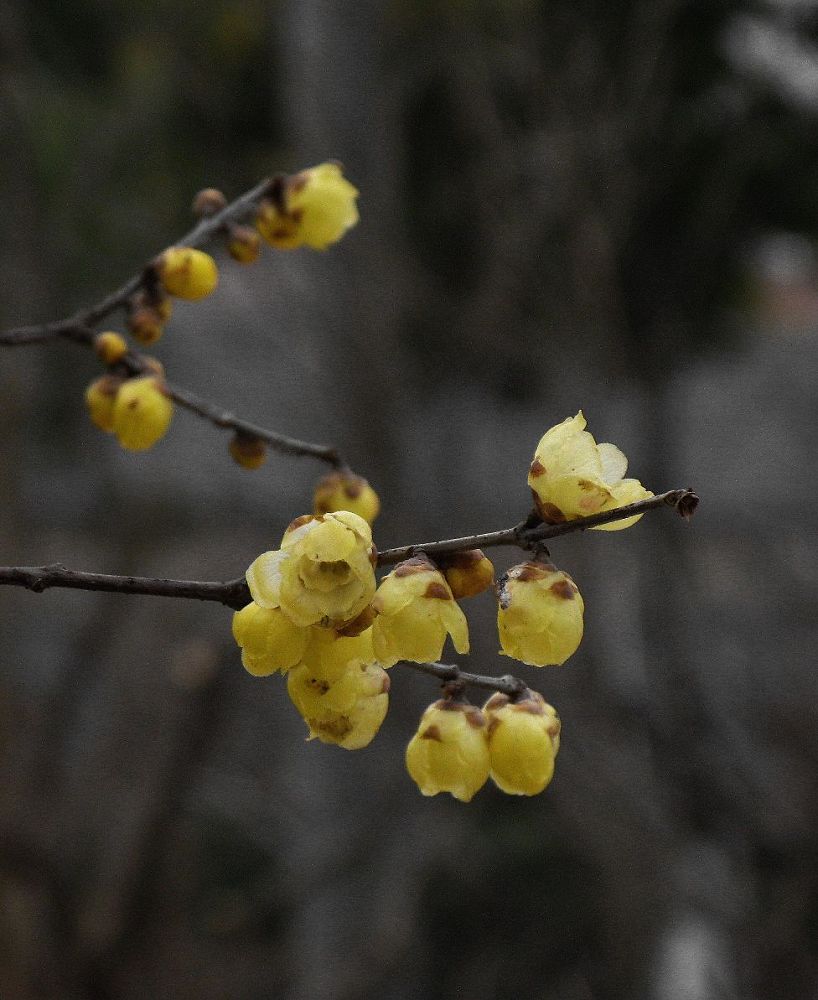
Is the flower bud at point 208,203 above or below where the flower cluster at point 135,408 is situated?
above

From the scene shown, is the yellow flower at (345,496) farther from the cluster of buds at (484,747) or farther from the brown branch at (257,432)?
the cluster of buds at (484,747)

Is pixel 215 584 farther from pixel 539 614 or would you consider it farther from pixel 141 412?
pixel 141 412

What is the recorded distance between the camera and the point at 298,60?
2.84 m

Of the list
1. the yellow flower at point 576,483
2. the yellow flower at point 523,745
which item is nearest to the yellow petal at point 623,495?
the yellow flower at point 576,483

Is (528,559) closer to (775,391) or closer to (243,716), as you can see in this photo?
(243,716)

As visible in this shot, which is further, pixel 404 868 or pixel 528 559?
pixel 404 868

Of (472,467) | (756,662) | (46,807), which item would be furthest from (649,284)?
(46,807)

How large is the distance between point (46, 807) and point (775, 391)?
3556 mm

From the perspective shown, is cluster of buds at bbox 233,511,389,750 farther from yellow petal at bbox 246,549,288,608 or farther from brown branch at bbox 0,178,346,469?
brown branch at bbox 0,178,346,469

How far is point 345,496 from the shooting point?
0.78 metres

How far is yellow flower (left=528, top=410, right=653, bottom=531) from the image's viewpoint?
430 mm

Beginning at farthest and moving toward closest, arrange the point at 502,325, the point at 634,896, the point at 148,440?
1. the point at 502,325
2. the point at 634,896
3. the point at 148,440

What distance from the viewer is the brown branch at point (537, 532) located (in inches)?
14.5

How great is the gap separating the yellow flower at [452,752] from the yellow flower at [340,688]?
0.09ft
